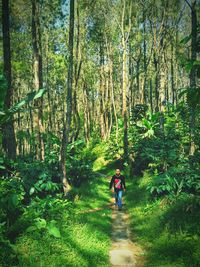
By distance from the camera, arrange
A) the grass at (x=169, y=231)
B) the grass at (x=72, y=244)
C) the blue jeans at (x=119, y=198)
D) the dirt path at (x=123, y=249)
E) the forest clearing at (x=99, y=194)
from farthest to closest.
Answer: the blue jeans at (x=119, y=198)
the dirt path at (x=123, y=249)
the grass at (x=169, y=231)
the grass at (x=72, y=244)
the forest clearing at (x=99, y=194)

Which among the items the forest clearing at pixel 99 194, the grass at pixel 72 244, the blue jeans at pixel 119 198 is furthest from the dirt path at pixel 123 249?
the blue jeans at pixel 119 198

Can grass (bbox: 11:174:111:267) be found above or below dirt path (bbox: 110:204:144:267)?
above

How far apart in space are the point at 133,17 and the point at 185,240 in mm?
22377

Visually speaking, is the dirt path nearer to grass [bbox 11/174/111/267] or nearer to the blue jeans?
grass [bbox 11/174/111/267]

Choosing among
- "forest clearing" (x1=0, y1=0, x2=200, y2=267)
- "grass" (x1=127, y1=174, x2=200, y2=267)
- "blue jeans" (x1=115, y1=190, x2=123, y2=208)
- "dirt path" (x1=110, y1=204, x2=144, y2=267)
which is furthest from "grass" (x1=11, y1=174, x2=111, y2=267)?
"blue jeans" (x1=115, y1=190, x2=123, y2=208)

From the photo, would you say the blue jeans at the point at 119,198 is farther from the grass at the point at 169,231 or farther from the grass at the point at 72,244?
the grass at the point at 72,244

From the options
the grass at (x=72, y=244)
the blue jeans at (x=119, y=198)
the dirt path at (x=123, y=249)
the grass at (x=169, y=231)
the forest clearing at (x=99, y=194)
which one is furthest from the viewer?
the blue jeans at (x=119, y=198)

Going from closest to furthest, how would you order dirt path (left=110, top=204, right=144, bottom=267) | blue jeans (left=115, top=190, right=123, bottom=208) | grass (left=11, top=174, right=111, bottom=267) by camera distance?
grass (left=11, top=174, right=111, bottom=267)
dirt path (left=110, top=204, right=144, bottom=267)
blue jeans (left=115, top=190, right=123, bottom=208)

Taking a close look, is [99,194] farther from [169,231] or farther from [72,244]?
[72,244]

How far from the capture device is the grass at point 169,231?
283 inches

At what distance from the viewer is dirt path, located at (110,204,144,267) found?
301 inches

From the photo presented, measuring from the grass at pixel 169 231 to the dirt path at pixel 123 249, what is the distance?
0.73 ft

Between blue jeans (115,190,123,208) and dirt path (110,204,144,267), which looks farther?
blue jeans (115,190,123,208)

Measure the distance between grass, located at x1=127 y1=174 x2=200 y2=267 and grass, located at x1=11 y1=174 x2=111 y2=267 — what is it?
1065 millimetres
